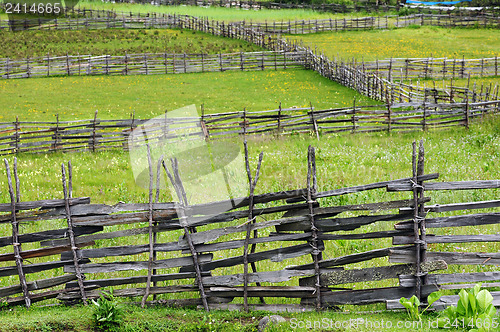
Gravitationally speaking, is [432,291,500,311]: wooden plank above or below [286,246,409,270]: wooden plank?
below

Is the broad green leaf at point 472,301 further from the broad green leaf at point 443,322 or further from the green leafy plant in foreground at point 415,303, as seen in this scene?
the green leafy plant in foreground at point 415,303

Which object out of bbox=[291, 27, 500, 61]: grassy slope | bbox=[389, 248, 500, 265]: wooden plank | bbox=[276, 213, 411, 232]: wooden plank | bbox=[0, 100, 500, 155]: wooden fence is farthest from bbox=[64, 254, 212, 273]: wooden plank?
bbox=[291, 27, 500, 61]: grassy slope

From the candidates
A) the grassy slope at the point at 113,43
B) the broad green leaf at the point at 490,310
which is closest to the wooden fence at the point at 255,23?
the grassy slope at the point at 113,43

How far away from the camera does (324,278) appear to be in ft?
18.5

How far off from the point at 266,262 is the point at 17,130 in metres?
13.4

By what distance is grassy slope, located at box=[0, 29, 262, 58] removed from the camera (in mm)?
37750

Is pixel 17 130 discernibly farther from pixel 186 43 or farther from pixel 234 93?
pixel 186 43

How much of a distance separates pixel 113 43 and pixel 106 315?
3757cm

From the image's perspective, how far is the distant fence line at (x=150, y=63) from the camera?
33.7 m

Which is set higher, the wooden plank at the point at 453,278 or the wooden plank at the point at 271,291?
the wooden plank at the point at 453,278

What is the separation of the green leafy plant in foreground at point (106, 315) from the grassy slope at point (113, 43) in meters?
33.7

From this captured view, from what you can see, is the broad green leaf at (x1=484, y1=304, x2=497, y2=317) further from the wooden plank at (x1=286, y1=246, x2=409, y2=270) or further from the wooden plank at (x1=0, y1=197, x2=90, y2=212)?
the wooden plank at (x1=0, y1=197, x2=90, y2=212)

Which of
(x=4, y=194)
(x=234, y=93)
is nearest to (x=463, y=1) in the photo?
(x=234, y=93)

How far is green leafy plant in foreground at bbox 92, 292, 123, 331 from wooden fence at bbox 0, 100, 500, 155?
12.2 m
